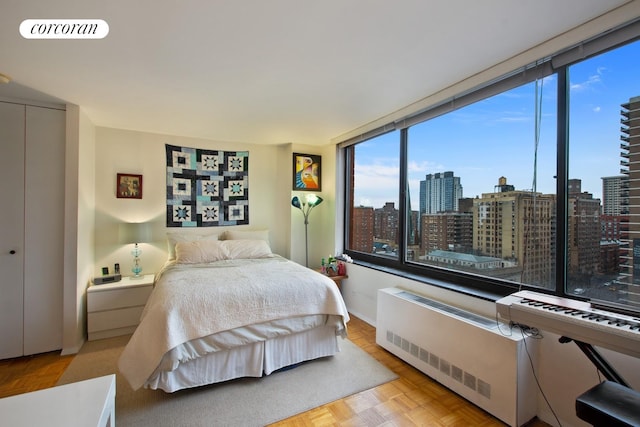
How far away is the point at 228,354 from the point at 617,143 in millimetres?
2818

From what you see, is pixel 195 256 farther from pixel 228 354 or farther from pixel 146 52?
pixel 146 52

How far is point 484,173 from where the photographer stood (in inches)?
87.2

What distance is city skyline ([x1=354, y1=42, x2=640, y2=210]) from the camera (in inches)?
61.9

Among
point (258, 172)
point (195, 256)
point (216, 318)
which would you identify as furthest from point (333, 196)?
point (216, 318)

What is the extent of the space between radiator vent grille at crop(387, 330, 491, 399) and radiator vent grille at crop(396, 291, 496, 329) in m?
0.34

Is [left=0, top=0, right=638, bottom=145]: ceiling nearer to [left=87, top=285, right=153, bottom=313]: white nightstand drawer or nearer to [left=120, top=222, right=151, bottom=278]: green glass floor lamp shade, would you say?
[left=120, top=222, right=151, bottom=278]: green glass floor lamp shade

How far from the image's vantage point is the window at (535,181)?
60.5 inches

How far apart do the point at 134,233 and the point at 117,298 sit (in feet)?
2.29

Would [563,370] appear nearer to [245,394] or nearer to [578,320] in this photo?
[578,320]

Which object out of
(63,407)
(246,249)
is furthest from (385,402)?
(246,249)

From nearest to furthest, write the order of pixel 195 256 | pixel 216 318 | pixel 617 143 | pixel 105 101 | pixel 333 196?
pixel 617 143
pixel 216 318
pixel 105 101
pixel 195 256
pixel 333 196

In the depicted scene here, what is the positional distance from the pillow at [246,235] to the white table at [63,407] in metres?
2.45

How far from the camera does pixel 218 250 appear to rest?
130 inches

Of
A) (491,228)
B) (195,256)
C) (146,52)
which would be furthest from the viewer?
(195,256)
